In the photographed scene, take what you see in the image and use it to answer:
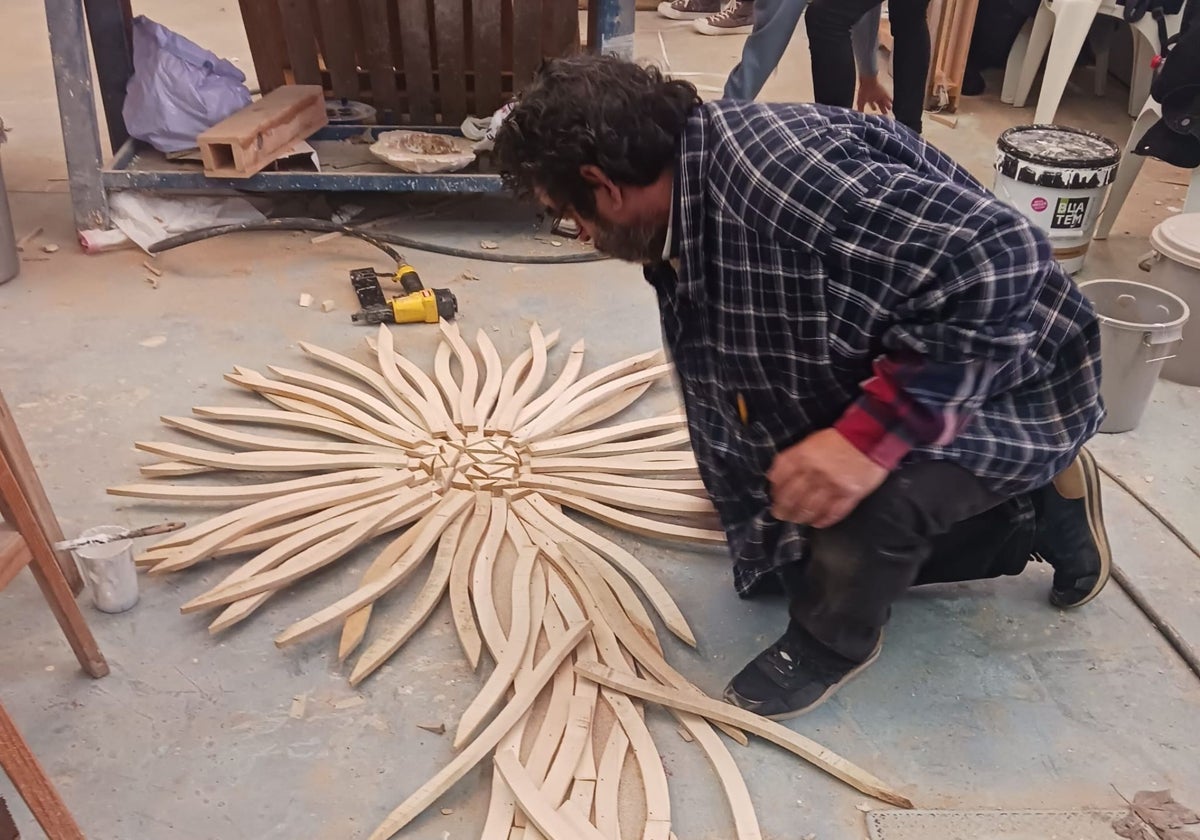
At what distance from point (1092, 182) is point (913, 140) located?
7.16ft

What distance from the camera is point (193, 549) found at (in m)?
2.33

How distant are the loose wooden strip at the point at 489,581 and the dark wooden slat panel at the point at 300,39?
9.11 ft

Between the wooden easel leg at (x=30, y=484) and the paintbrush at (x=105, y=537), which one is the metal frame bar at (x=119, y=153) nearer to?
the wooden easel leg at (x=30, y=484)

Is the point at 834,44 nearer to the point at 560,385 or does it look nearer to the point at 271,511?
the point at 560,385

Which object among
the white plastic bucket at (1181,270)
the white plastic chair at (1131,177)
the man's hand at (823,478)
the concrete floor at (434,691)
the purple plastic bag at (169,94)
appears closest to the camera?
the man's hand at (823,478)

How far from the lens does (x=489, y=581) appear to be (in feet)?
7.62

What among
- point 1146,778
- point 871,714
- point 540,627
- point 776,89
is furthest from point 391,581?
point 776,89

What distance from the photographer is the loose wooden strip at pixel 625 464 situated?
267cm

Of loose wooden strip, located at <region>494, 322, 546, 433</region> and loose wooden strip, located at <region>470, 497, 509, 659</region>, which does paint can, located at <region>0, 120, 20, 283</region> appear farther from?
loose wooden strip, located at <region>470, 497, 509, 659</region>

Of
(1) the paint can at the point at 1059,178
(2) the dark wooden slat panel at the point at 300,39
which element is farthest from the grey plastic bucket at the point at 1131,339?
(2) the dark wooden slat panel at the point at 300,39

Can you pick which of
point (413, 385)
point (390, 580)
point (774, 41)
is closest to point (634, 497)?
point (390, 580)

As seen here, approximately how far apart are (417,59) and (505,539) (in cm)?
269

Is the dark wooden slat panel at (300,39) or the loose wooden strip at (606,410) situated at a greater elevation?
the dark wooden slat panel at (300,39)

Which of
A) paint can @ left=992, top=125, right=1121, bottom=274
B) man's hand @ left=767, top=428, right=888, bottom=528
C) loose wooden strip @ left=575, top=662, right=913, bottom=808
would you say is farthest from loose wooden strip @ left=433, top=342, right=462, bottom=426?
paint can @ left=992, top=125, right=1121, bottom=274
